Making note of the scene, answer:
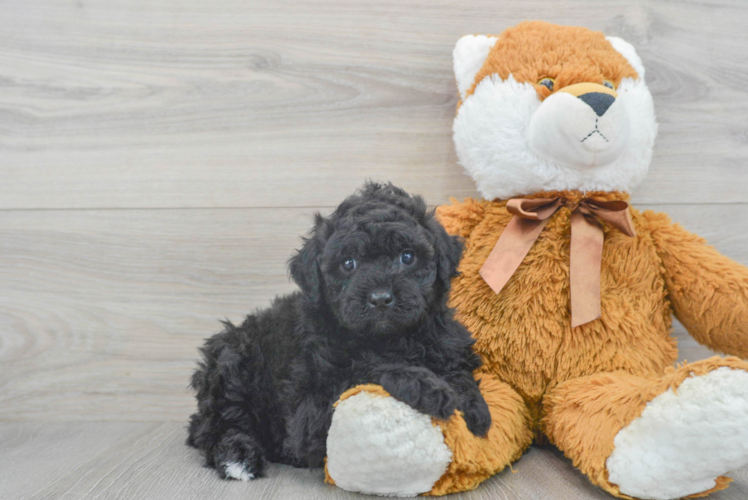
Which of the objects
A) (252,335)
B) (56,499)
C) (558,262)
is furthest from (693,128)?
(56,499)

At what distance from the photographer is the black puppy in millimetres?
983

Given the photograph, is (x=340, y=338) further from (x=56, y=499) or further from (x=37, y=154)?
(x=37, y=154)

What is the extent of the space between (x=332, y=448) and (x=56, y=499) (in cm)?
57

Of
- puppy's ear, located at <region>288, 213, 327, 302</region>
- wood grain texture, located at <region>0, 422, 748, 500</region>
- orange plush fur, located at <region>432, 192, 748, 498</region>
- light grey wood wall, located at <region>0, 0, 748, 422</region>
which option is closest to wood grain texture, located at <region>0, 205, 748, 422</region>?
light grey wood wall, located at <region>0, 0, 748, 422</region>

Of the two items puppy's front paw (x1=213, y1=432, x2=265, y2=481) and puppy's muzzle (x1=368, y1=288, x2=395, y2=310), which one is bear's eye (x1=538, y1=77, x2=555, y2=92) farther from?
puppy's front paw (x1=213, y1=432, x2=265, y2=481)

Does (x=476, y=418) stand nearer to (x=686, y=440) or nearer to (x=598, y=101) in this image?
(x=686, y=440)

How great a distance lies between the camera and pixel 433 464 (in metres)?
0.98

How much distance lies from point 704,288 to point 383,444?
2.73 feet

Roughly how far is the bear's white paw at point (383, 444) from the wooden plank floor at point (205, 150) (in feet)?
2.43

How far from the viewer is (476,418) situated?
1062mm

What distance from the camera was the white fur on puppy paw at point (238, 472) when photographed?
116cm

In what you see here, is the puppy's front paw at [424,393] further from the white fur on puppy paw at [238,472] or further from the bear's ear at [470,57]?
the bear's ear at [470,57]

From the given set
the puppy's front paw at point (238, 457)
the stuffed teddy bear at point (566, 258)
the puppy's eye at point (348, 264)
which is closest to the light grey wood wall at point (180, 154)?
the stuffed teddy bear at point (566, 258)

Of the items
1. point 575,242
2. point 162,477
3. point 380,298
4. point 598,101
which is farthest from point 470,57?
point 162,477
